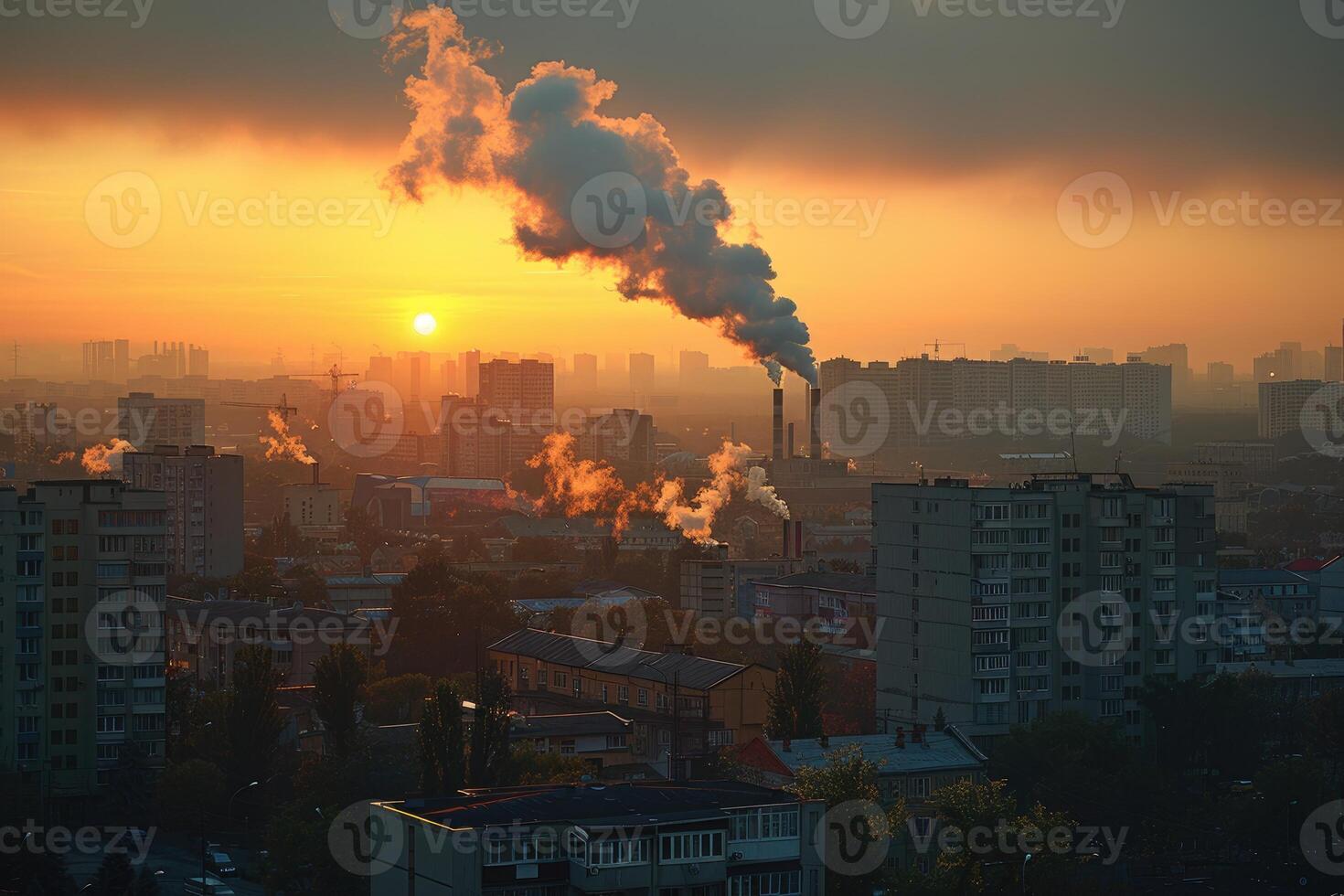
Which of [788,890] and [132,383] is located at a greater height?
[132,383]

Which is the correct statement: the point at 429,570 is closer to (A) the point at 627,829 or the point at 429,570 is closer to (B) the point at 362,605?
(B) the point at 362,605

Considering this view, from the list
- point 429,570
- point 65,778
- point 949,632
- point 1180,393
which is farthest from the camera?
point 1180,393

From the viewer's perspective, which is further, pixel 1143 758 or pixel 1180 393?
pixel 1180 393

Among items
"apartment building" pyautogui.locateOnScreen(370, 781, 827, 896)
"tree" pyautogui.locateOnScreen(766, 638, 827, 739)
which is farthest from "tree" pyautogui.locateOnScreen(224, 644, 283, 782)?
"apartment building" pyautogui.locateOnScreen(370, 781, 827, 896)

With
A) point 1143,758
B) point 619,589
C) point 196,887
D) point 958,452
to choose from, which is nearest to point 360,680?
point 196,887

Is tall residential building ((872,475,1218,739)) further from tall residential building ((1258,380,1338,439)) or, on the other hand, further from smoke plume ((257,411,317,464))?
tall residential building ((1258,380,1338,439))

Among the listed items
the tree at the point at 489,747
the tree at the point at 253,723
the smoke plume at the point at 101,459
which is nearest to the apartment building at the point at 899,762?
the tree at the point at 489,747
